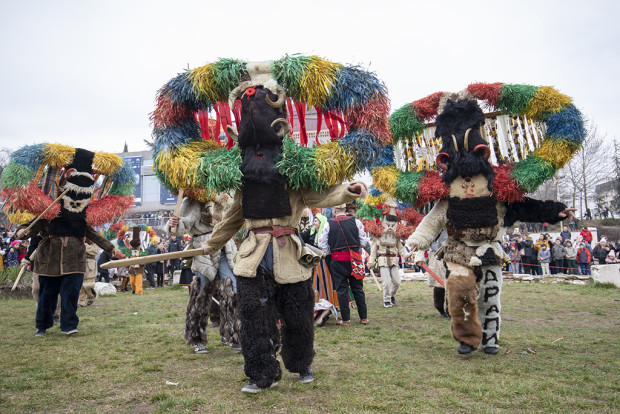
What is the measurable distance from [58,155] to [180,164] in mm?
3577

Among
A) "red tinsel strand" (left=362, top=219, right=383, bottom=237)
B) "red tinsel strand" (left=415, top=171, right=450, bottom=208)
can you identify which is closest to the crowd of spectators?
"red tinsel strand" (left=362, top=219, right=383, bottom=237)

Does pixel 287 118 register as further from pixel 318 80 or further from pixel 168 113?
pixel 168 113

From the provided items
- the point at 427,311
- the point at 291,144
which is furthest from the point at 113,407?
the point at 427,311

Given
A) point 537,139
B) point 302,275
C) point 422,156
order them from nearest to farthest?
point 302,275
point 537,139
point 422,156

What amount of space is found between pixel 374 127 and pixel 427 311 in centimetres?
544

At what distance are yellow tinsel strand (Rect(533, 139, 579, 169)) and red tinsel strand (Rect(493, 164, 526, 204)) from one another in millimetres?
447

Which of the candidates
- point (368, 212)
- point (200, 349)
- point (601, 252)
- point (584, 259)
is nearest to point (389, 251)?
point (368, 212)

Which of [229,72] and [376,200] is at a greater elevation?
[229,72]

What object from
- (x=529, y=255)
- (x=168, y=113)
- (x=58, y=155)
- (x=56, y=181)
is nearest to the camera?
(x=168, y=113)

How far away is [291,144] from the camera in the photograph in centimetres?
423

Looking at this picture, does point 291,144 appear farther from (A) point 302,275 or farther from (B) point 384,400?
(B) point 384,400

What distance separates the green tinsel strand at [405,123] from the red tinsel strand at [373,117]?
5.32 ft

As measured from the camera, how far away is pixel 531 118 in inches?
221

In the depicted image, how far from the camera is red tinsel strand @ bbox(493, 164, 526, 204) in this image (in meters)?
5.14
